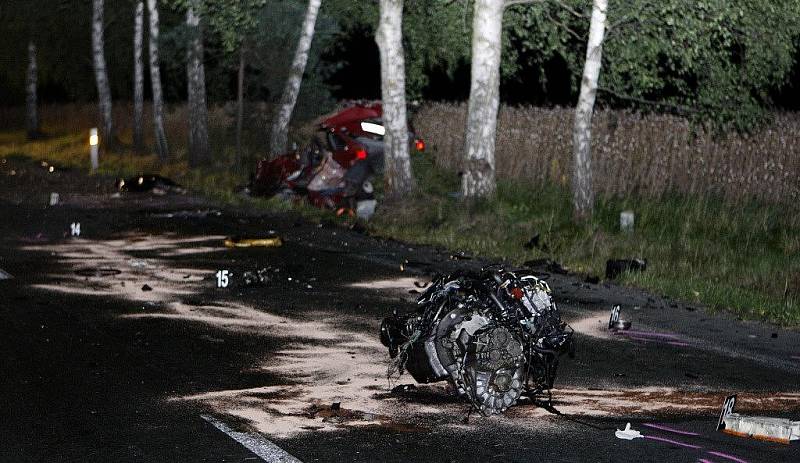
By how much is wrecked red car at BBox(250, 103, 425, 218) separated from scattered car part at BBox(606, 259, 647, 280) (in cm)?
739

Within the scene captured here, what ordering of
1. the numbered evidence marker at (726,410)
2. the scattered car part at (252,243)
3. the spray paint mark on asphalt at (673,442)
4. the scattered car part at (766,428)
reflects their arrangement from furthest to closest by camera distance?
the scattered car part at (252,243), the numbered evidence marker at (726,410), the scattered car part at (766,428), the spray paint mark on asphalt at (673,442)

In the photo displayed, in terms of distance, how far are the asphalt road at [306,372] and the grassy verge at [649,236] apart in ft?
2.29

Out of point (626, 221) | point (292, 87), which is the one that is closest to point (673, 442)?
point (626, 221)

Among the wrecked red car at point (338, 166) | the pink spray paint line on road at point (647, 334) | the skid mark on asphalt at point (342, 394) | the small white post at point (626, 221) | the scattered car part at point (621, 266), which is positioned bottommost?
the skid mark on asphalt at point (342, 394)

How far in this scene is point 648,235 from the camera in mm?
18250

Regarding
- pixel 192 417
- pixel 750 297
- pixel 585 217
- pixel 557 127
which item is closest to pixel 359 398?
pixel 192 417

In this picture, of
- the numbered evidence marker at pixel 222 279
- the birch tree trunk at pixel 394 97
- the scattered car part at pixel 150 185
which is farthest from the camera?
the scattered car part at pixel 150 185

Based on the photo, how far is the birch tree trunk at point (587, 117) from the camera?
64.7ft

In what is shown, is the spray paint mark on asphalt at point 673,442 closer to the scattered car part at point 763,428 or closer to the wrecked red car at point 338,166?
the scattered car part at point 763,428

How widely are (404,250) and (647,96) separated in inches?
869

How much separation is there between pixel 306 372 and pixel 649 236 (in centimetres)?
937

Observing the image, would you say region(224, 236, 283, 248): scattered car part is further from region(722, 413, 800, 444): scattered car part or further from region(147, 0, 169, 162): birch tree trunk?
region(147, 0, 169, 162): birch tree trunk

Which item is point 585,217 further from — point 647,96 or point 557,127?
point 647,96

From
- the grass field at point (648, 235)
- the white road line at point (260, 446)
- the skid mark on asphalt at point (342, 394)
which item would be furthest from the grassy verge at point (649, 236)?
the white road line at point (260, 446)
